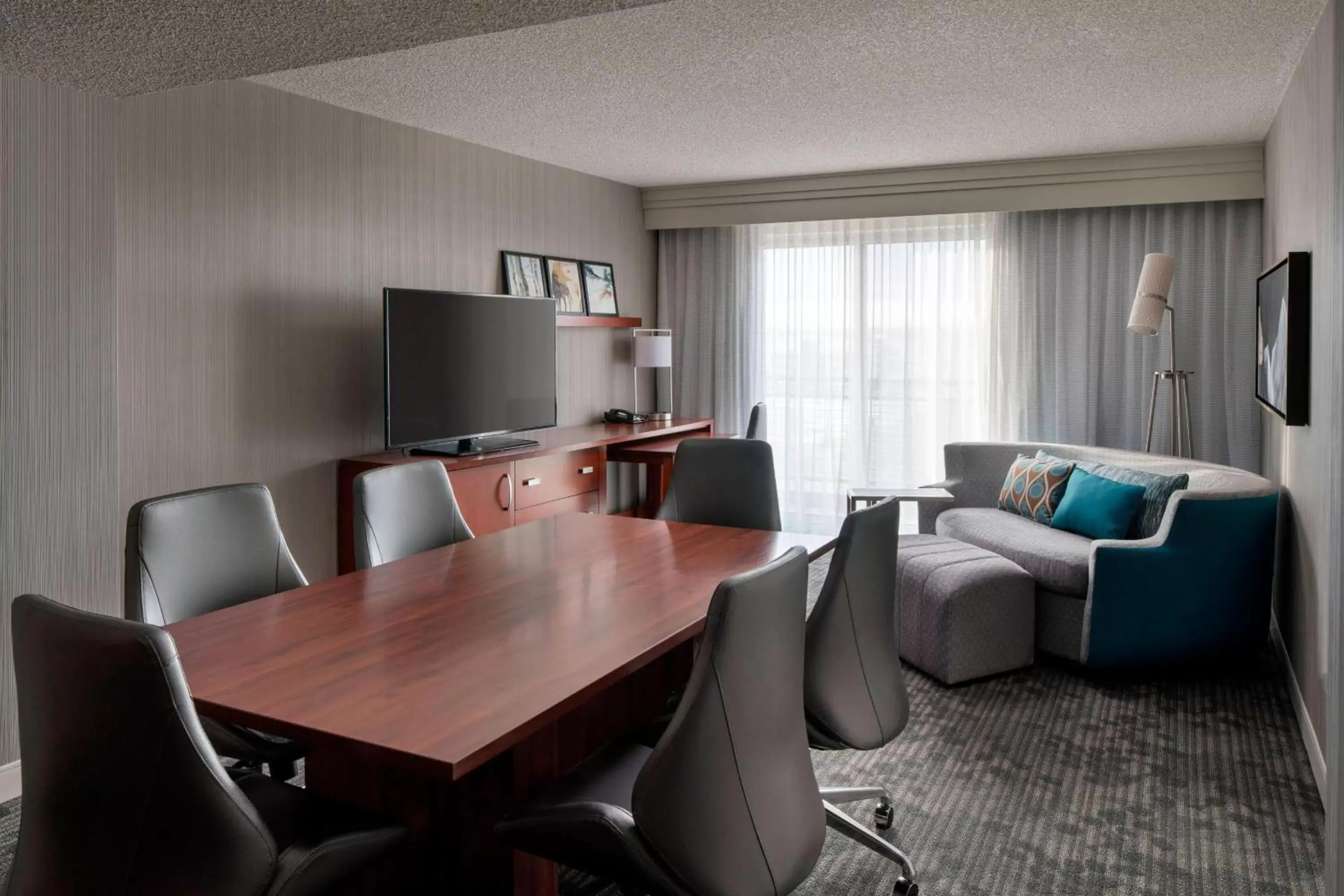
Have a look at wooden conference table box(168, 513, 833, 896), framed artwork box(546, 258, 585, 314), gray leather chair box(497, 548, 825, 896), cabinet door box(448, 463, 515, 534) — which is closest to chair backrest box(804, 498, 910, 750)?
wooden conference table box(168, 513, 833, 896)

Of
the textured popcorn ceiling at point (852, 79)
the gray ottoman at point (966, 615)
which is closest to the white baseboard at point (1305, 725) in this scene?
the gray ottoman at point (966, 615)

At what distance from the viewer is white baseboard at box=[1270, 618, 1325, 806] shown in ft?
9.57

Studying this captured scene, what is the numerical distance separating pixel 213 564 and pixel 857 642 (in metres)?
1.67

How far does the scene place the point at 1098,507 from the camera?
14.7ft

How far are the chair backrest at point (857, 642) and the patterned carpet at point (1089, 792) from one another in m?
0.45

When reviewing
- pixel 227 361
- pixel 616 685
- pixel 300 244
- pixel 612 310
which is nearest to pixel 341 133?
pixel 300 244

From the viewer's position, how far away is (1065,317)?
596 centimetres

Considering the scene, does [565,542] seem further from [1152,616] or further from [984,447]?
[984,447]

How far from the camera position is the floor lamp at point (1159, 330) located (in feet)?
16.8

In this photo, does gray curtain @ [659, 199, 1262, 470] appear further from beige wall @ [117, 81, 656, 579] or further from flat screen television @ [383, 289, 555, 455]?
beige wall @ [117, 81, 656, 579]

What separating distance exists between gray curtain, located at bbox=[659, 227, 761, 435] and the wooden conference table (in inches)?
167

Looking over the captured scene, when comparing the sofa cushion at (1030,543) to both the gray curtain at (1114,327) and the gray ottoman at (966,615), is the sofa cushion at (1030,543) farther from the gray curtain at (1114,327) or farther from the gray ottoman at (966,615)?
the gray curtain at (1114,327)

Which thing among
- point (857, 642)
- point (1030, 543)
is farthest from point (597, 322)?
point (857, 642)

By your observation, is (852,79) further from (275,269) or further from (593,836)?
(593,836)
